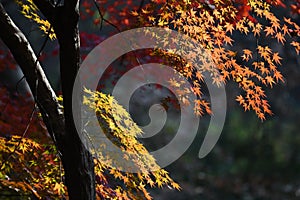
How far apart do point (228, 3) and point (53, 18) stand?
1214 mm

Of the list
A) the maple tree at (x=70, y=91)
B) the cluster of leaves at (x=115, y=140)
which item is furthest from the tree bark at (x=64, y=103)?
the cluster of leaves at (x=115, y=140)

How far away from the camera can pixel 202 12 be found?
3.60 meters

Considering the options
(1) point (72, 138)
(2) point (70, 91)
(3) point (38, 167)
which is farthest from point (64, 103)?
(3) point (38, 167)

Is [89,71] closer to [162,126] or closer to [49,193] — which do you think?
[49,193]

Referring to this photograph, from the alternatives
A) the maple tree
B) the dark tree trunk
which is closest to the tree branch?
the maple tree

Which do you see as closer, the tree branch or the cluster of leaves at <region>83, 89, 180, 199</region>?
the tree branch

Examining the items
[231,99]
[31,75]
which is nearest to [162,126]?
[231,99]

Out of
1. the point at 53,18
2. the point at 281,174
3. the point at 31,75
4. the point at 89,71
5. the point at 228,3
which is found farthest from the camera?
the point at 281,174

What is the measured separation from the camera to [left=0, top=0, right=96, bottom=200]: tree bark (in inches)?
104

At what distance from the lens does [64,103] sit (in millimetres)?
Answer: 2699

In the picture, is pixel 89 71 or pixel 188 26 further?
pixel 89 71

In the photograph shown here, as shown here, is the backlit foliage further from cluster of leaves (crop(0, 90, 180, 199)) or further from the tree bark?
the tree bark

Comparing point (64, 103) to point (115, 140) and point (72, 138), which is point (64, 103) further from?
point (115, 140)

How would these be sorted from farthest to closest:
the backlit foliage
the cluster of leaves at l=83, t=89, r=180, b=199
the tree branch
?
1. the backlit foliage
2. the cluster of leaves at l=83, t=89, r=180, b=199
3. the tree branch
